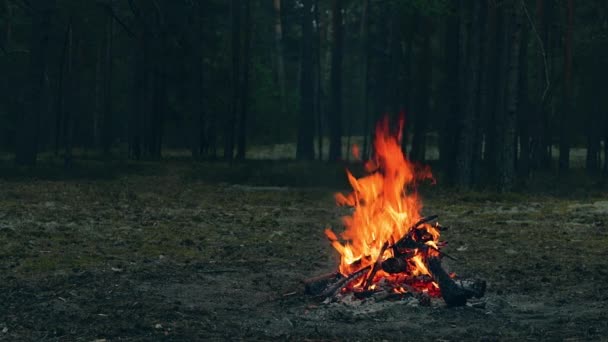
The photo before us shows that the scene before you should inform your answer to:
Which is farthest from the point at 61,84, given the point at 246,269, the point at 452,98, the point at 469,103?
the point at 246,269

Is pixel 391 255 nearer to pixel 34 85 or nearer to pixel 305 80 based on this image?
pixel 34 85

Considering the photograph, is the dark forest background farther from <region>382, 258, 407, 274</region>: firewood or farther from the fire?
<region>382, 258, 407, 274</region>: firewood

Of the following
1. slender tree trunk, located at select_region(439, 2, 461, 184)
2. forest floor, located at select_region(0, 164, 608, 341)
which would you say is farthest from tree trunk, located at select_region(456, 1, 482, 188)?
forest floor, located at select_region(0, 164, 608, 341)

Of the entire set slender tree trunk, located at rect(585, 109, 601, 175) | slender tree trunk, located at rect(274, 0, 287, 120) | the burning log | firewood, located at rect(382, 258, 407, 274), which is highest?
slender tree trunk, located at rect(274, 0, 287, 120)

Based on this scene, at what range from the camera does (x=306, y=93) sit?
142ft

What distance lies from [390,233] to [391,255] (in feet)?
1.12

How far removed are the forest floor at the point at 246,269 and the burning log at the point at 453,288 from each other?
20cm

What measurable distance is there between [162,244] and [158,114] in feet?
99.8

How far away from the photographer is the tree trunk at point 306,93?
4322 centimetres

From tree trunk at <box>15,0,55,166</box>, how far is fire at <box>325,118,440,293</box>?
22.1 metres

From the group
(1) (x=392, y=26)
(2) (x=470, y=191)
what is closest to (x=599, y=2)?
(1) (x=392, y=26)

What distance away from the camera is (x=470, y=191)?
26.7 metres

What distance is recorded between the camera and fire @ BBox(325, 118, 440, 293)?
11.0 m

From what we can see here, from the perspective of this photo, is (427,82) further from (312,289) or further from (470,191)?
(312,289)
